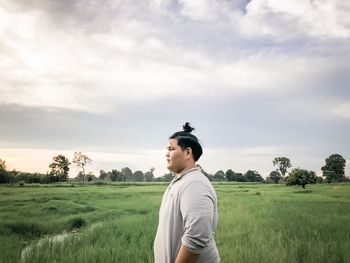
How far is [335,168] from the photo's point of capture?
1186 inches

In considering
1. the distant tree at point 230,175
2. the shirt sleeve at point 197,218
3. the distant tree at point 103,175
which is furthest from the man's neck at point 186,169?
the distant tree at point 103,175

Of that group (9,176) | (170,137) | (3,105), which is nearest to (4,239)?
(170,137)

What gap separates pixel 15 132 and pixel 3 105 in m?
1.71

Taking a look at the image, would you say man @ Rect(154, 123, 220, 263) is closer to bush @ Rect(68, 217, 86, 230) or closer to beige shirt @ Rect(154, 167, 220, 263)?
beige shirt @ Rect(154, 167, 220, 263)

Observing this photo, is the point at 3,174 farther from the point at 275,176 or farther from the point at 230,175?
the point at 275,176

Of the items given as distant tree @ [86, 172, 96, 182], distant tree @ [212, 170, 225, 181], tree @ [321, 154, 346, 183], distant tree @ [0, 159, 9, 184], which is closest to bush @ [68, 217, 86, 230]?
distant tree @ [0, 159, 9, 184]

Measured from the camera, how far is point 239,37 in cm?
1281

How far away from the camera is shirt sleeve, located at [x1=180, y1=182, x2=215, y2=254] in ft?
6.77

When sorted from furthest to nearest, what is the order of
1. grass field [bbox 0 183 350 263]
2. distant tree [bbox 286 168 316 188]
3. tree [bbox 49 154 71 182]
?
tree [bbox 49 154 71 182] → distant tree [bbox 286 168 316 188] → grass field [bbox 0 183 350 263]

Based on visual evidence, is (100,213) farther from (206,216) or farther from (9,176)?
(9,176)

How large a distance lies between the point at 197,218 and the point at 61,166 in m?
45.2

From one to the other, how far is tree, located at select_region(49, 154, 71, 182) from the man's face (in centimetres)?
4094

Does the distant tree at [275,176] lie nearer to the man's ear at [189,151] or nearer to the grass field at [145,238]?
the grass field at [145,238]

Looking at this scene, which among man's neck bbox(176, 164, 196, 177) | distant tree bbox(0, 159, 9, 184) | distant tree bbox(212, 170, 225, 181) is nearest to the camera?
man's neck bbox(176, 164, 196, 177)
